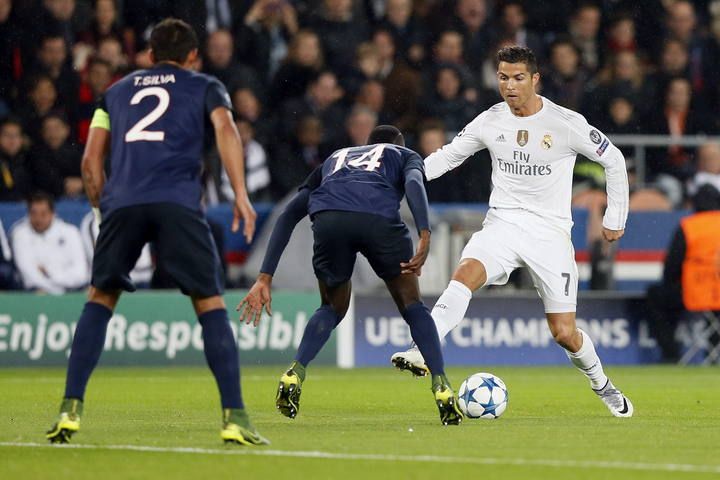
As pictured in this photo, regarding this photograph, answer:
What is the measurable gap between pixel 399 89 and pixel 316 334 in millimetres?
9545

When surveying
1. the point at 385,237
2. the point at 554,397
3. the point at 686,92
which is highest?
the point at 686,92

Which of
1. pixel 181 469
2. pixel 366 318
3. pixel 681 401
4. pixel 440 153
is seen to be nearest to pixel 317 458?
pixel 181 469

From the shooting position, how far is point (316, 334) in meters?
9.69

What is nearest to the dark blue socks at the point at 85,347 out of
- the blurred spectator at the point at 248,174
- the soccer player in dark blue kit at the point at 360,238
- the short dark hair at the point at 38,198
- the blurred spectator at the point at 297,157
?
the soccer player in dark blue kit at the point at 360,238

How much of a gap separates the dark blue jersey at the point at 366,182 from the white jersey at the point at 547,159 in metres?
0.63

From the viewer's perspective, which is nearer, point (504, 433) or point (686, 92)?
point (504, 433)

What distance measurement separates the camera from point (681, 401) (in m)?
11.7

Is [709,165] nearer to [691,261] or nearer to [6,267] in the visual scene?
[691,261]

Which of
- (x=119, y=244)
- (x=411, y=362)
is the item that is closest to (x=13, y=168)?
(x=411, y=362)

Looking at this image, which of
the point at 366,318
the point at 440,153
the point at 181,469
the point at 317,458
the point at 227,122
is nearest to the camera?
the point at 181,469

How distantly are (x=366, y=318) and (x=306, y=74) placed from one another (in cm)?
329

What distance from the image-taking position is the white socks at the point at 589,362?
10266mm

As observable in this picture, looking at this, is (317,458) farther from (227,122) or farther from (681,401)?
(681,401)

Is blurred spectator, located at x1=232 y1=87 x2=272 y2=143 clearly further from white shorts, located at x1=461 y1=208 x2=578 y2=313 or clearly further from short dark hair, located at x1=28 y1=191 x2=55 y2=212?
white shorts, located at x1=461 y1=208 x2=578 y2=313
